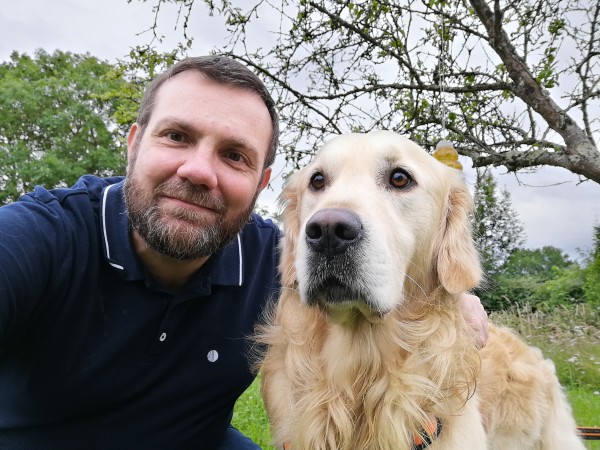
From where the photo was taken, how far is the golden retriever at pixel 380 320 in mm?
1904

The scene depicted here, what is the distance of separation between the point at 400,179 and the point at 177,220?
1.05 m

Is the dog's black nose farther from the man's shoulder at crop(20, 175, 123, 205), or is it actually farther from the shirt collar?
the man's shoulder at crop(20, 175, 123, 205)

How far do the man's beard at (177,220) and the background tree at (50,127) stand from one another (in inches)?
841

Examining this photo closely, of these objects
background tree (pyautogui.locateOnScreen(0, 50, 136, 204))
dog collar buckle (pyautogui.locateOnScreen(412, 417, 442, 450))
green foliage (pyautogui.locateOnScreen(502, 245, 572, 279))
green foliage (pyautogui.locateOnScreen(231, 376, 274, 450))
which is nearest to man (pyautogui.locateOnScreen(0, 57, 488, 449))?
dog collar buckle (pyautogui.locateOnScreen(412, 417, 442, 450))

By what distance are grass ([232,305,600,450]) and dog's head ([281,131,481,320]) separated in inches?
80.3

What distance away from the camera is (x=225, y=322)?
2.41 meters

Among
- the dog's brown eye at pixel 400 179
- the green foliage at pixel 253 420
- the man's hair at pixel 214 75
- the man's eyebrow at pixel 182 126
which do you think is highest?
the man's hair at pixel 214 75

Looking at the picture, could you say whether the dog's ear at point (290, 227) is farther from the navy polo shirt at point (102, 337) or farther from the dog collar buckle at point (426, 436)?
the dog collar buckle at point (426, 436)

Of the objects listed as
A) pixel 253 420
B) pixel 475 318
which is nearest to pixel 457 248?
pixel 475 318

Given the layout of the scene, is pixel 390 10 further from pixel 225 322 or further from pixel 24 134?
pixel 24 134

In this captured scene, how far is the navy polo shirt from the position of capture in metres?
1.93

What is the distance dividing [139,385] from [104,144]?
24354 mm

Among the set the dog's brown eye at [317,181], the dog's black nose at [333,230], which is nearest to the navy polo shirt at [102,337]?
the dog's brown eye at [317,181]

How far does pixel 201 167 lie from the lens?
218cm
